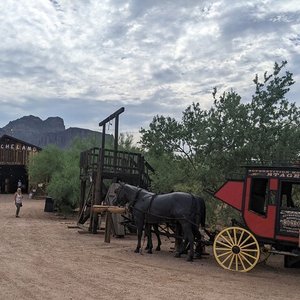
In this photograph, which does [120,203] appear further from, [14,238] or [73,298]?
[73,298]

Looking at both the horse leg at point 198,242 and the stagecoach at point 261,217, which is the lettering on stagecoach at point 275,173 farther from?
the horse leg at point 198,242

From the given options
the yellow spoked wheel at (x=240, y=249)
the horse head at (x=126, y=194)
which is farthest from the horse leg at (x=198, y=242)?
the horse head at (x=126, y=194)

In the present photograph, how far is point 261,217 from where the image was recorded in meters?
9.45

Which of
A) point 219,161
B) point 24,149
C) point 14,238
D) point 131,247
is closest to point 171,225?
point 131,247

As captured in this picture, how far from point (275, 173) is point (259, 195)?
3.76 ft

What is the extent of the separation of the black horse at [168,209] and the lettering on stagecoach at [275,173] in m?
1.97

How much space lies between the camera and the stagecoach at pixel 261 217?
914 centimetres

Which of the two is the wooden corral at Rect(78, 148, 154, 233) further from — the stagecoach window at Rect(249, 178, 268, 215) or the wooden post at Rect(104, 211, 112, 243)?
the stagecoach window at Rect(249, 178, 268, 215)

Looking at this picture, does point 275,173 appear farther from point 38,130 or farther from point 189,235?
point 38,130

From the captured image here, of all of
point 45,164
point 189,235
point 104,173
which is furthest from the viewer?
point 45,164

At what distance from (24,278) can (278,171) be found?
569cm

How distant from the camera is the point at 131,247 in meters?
12.9

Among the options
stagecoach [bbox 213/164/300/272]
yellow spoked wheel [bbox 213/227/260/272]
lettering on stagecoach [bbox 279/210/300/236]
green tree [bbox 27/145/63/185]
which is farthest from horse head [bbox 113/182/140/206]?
green tree [bbox 27/145/63/185]

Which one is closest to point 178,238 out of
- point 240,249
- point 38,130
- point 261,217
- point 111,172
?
point 240,249
